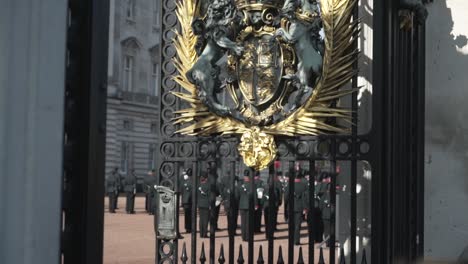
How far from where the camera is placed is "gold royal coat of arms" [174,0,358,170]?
562 centimetres

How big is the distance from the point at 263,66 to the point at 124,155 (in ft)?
98.5

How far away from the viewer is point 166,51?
6.52m

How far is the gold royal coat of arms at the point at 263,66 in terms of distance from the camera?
5.62m

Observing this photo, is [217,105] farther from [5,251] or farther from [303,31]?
[5,251]

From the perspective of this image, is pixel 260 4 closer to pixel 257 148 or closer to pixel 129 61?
pixel 257 148

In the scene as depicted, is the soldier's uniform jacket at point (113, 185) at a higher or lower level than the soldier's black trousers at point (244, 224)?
higher

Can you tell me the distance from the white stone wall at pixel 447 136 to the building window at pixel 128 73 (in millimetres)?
31073

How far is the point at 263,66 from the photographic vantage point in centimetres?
597

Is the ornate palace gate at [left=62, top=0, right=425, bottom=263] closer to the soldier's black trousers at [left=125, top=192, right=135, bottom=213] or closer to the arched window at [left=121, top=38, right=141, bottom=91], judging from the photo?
the soldier's black trousers at [left=125, top=192, right=135, bottom=213]

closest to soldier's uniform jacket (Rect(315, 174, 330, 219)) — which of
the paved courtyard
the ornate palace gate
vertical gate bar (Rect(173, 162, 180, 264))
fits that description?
the paved courtyard

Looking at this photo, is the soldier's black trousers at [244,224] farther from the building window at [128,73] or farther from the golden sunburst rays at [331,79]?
the building window at [128,73]

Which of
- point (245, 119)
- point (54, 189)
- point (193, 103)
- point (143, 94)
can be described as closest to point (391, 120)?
point (245, 119)

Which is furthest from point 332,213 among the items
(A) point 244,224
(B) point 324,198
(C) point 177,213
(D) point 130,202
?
(D) point 130,202

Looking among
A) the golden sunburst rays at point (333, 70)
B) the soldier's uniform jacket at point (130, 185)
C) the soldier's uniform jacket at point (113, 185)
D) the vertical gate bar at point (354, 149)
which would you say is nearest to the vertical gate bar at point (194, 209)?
the golden sunburst rays at point (333, 70)
